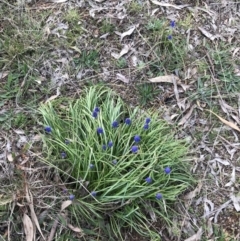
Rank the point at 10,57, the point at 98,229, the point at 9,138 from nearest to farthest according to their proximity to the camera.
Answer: the point at 98,229, the point at 9,138, the point at 10,57

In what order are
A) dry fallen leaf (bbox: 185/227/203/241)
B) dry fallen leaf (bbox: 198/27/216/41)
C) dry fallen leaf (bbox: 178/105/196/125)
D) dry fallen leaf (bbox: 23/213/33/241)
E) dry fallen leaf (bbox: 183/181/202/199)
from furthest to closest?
dry fallen leaf (bbox: 198/27/216/41) → dry fallen leaf (bbox: 178/105/196/125) → dry fallen leaf (bbox: 183/181/202/199) → dry fallen leaf (bbox: 185/227/203/241) → dry fallen leaf (bbox: 23/213/33/241)

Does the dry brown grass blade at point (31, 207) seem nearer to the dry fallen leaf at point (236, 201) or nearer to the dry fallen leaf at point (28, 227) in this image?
the dry fallen leaf at point (28, 227)

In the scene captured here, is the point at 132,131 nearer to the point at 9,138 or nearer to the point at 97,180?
Result: the point at 97,180

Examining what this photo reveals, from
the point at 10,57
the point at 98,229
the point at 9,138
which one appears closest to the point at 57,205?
the point at 98,229

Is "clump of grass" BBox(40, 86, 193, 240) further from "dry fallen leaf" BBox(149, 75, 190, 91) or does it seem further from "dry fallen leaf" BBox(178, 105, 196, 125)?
"dry fallen leaf" BBox(149, 75, 190, 91)

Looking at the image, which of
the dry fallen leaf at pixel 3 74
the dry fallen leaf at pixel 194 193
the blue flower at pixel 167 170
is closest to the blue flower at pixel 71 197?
the blue flower at pixel 167 170

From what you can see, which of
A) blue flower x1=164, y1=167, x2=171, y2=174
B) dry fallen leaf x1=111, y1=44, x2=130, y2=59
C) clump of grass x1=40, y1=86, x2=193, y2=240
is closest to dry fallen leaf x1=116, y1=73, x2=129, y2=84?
dry fallen leaf x1=111, y1=44, x2=130, y2=59
